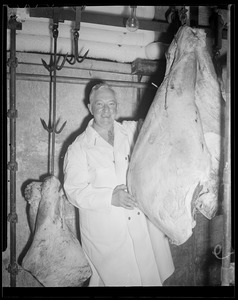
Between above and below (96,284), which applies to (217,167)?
above

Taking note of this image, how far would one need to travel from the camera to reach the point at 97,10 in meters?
1.86

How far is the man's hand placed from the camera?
1468 mm

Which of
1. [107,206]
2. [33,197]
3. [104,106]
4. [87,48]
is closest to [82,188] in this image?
[107,206]

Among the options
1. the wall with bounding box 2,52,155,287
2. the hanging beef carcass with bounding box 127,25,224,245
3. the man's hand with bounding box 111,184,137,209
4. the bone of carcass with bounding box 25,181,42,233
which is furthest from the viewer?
the wall with bounding box 2,52,155,287

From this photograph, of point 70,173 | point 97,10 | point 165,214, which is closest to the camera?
point 165,214

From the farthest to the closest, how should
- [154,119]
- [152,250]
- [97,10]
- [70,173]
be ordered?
[97,10] → [152,250] → [70,173] → [154,119]

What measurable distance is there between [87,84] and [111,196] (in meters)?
0.95

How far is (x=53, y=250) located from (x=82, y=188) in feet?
1.29

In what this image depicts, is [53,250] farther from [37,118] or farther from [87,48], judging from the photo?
[87,48]

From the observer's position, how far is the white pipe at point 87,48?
69.8 inches

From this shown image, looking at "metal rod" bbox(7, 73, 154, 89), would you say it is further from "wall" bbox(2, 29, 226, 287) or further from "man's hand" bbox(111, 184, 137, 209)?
"man's hand" bbox(111, 184, 137, 209)

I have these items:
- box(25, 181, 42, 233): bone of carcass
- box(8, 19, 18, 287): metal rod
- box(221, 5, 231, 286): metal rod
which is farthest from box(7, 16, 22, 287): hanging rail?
box(221, 5, 231, 286): metal rod

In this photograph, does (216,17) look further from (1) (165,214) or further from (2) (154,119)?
(1) (165,214)
